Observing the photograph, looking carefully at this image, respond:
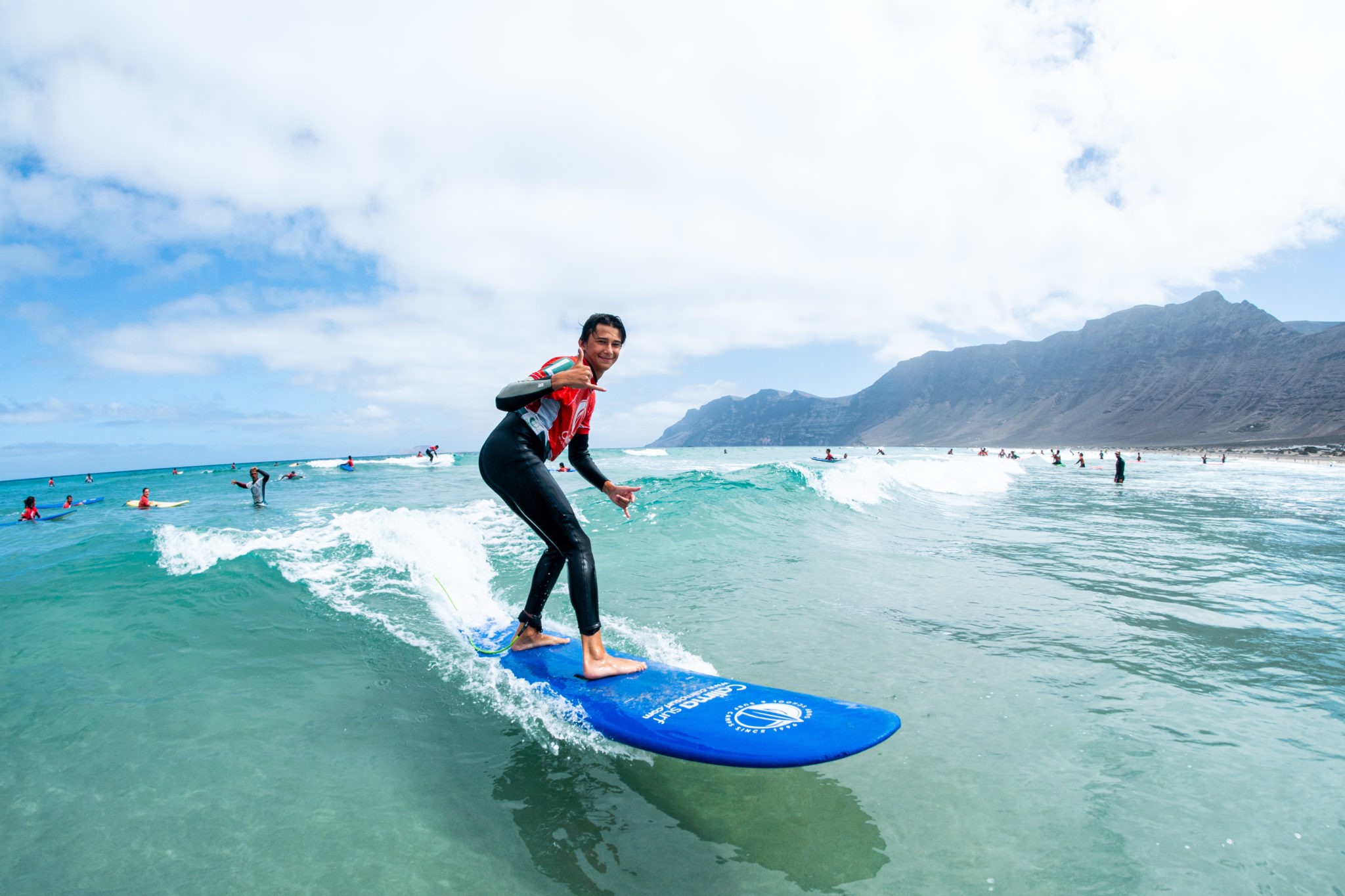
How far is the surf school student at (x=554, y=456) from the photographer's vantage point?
4.11 metres

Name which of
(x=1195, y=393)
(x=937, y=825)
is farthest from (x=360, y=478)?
(x=1195, y=393)

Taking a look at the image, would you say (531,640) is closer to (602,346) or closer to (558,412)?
(558,412)

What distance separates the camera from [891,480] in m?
23.1

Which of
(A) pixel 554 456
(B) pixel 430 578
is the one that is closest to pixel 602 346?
(A) pixel 554 456

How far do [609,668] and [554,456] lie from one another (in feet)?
5.37

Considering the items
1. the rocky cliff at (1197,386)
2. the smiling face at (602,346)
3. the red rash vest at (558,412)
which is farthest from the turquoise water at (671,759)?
the rocky cliff at (1197,386)

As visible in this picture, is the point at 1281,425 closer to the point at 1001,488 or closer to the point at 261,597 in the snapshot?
the point at 1001,488

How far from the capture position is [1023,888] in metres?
2.58

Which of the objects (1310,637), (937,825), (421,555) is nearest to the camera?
(937,825)

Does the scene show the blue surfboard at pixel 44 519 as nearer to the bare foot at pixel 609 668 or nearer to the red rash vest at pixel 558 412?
the red rash vest at pixel 558 412

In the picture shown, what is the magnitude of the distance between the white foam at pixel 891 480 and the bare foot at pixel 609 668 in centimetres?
1310

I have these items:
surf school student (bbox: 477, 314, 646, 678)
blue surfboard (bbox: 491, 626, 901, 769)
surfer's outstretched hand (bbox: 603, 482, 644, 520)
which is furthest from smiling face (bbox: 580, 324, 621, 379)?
blue surfboard (bbox: 491, 626, 901, 769)

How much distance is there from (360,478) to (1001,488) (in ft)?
120

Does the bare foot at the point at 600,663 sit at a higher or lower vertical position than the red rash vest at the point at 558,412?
lower
